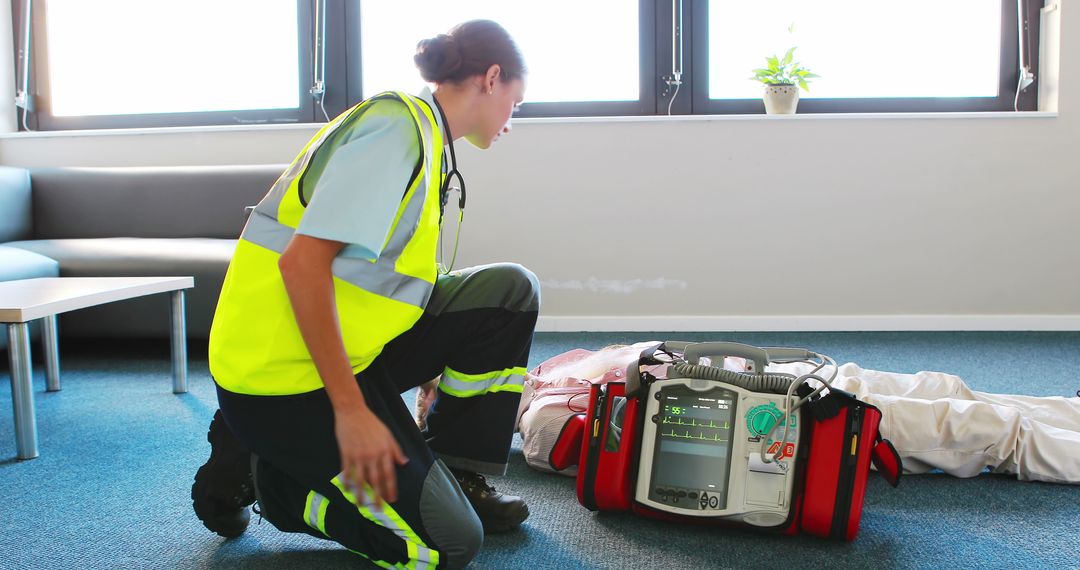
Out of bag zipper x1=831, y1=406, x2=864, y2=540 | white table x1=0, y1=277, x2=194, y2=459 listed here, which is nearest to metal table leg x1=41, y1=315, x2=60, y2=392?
white table x1=0, y1=277, x2=194, y2=459

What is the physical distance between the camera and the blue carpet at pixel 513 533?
1.23 meters

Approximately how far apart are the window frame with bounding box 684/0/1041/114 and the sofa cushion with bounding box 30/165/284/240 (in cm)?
177

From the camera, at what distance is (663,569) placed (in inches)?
46.8

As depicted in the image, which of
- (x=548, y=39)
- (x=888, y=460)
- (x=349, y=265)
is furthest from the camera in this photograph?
(x=548, y=39)

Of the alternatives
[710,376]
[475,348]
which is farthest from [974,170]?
[475,348]

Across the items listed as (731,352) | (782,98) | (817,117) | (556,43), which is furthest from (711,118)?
(731,352)

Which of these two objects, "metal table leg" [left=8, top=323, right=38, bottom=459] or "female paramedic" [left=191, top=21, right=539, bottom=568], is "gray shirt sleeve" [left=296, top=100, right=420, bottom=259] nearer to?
"female paramedic" [left=191, top=21, right=539, bottom=568]

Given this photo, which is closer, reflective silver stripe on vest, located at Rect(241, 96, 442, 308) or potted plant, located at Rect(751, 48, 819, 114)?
reflective silver stripe on vest, located at Rect(241, 96, 442, 308)

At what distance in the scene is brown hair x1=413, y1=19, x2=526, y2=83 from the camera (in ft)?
3.91

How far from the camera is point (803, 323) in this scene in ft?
11.3

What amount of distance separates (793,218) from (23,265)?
109 inches

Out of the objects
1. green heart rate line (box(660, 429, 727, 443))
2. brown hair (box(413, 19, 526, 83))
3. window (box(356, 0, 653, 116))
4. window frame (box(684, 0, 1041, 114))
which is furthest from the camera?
window (box(356, 0, 653, 116))

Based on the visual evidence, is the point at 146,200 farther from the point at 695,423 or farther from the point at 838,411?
the point at 838,411

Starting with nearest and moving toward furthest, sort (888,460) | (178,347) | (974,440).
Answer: (888,460) < (974,440) < (178,347)
